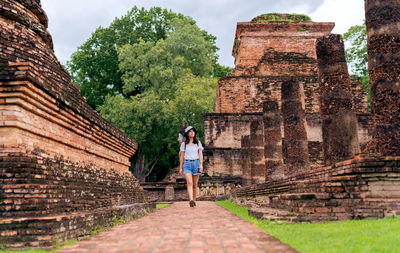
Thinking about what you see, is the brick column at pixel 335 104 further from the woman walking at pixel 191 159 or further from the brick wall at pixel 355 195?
the woman walking at pixel 191 159

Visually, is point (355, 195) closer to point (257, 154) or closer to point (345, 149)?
point (345, 149)

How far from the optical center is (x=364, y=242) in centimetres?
326

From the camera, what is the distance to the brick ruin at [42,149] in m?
3.82

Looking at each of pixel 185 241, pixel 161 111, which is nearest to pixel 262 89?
pixel 161 111

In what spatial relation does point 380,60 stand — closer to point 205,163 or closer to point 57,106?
point 57,106

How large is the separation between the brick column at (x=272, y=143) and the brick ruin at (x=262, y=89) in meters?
3.46

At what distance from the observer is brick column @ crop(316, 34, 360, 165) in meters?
7.77

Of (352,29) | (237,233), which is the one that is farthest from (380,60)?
(352,29)

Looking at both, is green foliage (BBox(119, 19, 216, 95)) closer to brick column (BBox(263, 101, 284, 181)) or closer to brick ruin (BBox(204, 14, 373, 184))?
brick ruin (BBox(204, 14, 373, 184))

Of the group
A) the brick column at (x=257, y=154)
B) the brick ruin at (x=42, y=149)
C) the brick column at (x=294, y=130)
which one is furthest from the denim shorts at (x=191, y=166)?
the brick column at (x=257, y=154)

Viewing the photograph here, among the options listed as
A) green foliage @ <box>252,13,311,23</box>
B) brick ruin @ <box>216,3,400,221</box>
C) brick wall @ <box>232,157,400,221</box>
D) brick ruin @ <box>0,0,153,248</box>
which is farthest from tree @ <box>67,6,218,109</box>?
brick wall @ <box>232,157,400,221</box>

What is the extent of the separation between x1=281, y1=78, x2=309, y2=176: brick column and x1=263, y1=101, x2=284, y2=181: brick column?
6.18ft

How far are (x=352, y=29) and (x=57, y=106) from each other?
89.9 feet

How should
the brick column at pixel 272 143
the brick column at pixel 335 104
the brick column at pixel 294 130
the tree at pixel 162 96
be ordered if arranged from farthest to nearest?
1. the tree at pixel 162 96
2. the brick column at pixel 272 143
3. the brick column at pixel 294 130
4. the brick column at pixel 335 104
